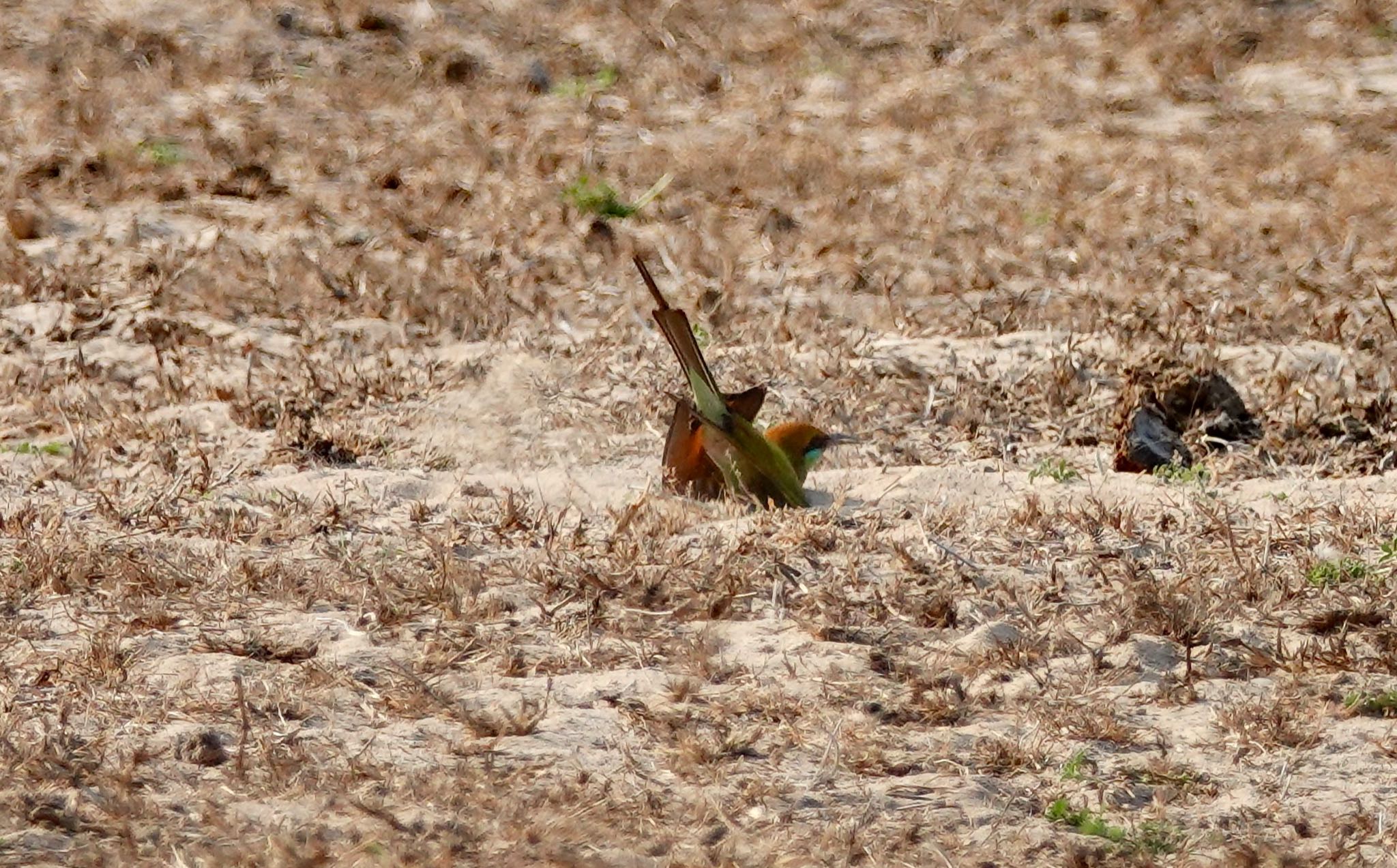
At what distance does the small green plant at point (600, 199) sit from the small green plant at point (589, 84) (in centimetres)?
131

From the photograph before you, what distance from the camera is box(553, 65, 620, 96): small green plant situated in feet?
28.6

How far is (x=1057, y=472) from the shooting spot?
4.89 metres

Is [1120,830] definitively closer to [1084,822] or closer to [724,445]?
[1084,822]

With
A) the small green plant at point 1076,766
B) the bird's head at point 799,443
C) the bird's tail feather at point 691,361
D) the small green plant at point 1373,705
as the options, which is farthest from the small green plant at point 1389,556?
the bird's tail feather at point 691,361

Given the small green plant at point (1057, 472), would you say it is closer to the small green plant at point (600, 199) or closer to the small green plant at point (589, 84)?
the small green plant at point (600, 199)

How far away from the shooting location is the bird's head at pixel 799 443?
4672 millimetres

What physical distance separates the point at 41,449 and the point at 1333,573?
348cm

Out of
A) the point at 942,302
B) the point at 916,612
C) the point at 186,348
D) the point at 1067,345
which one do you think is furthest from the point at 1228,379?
the point at 186,348

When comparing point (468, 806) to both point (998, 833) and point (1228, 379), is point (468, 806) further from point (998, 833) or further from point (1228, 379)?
point (1228, 379)

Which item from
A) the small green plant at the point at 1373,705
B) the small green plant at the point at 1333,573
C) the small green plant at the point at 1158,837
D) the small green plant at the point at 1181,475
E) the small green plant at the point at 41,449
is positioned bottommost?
the small green plant at the point at 41,449

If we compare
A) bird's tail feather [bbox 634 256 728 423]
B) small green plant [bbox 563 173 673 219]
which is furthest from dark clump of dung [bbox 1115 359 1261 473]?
small green plant [bbox 563 173 673 219]

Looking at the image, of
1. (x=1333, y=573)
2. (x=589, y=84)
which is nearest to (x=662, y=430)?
(x=1333, y=573)

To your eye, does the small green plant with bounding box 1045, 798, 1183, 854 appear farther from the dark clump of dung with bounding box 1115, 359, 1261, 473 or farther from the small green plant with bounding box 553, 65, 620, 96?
the small green plant with bounding box 553, 65, 620, 96

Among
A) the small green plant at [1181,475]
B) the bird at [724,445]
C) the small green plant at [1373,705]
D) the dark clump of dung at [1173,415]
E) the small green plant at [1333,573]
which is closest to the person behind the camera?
the small green plant at [1373,705]
